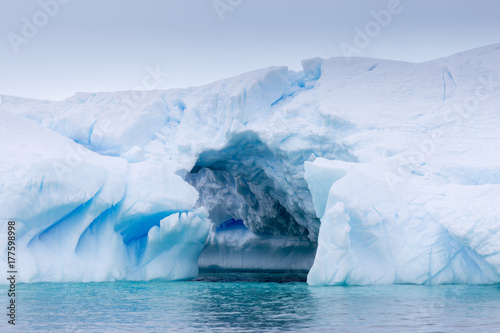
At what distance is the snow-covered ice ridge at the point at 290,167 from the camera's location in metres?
11.6

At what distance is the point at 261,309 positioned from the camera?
315 inches

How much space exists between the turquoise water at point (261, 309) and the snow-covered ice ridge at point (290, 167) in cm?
101

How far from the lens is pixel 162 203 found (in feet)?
46.4

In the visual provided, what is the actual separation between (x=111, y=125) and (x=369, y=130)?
24.9ft

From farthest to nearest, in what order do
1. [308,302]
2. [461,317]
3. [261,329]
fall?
1. [308,302]
2. [461,317]
3. [261,329]

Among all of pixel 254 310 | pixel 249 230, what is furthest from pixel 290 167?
pixel 254 310

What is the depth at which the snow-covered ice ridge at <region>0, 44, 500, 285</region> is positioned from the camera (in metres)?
11.6

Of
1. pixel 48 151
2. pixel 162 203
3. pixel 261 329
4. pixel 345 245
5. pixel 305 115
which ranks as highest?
pixel 305 115

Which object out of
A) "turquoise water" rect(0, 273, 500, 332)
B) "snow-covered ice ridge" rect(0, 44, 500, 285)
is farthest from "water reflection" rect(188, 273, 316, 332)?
"snow-covered ice ridge" rect(0, 44, 500, 285)

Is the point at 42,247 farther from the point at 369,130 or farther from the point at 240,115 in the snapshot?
the point at 369,130

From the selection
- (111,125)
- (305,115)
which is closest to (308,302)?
(305,115)

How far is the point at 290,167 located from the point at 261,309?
29.0 ft

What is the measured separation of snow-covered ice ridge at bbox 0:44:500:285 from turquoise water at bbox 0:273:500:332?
1009mm

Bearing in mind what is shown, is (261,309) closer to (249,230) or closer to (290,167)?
(290,167)
